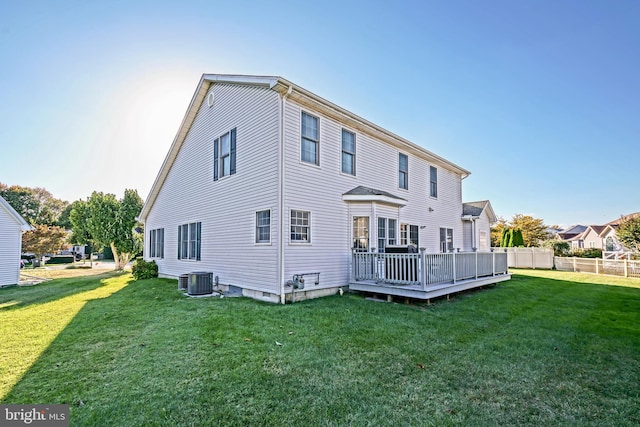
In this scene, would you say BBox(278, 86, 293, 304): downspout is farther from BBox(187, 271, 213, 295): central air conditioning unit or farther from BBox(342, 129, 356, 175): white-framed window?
BBox(187, 271, 213, 295): central air conditioning unit

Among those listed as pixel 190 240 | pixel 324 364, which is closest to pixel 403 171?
pixel 190 240

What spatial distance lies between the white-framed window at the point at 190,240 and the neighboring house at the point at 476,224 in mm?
14229

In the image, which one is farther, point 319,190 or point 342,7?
point 342,7

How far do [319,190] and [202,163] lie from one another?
232 inches

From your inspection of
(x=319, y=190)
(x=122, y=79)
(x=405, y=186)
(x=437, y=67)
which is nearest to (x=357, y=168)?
(x=319, y=190)

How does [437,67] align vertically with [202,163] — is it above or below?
above

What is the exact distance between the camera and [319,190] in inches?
368

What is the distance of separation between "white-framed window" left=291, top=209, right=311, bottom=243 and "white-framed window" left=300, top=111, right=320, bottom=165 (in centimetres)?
164

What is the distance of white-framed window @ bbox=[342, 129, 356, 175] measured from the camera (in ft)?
34.2

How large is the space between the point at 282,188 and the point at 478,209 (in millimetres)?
14717

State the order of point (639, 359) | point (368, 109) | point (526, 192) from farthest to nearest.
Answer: point (526, 192) < point (368, 109) < point (639, 359)

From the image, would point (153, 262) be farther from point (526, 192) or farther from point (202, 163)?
point (526, 192)

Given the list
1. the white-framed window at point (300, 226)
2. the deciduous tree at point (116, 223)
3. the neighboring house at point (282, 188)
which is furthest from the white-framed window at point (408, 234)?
the deciduous tree at point (116, 223)

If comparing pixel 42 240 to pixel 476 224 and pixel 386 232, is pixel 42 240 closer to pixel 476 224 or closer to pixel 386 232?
pixel 386 232
